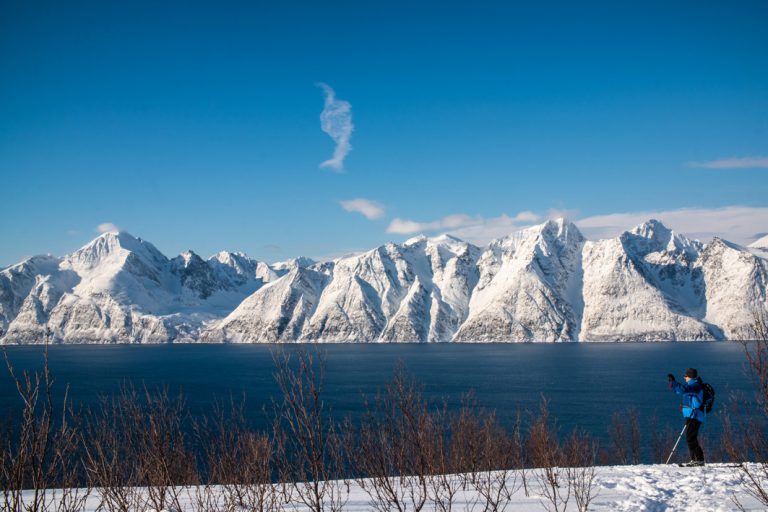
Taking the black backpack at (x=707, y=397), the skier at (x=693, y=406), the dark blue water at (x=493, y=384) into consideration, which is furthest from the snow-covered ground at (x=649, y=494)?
the dark blue water at (x=493, y=384)

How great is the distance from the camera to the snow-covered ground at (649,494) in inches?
491

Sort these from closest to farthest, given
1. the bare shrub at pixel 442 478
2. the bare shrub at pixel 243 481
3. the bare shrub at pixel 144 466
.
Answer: the bare shrub at pixel 442 478
the bare shrub at pixel 144 466
the bare shrub at pixel 243 481

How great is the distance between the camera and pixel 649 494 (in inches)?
528

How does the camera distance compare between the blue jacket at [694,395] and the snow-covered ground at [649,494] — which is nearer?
the snow-covered ground at [649,494]

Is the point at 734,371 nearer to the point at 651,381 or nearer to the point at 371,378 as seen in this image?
the point at 651,381

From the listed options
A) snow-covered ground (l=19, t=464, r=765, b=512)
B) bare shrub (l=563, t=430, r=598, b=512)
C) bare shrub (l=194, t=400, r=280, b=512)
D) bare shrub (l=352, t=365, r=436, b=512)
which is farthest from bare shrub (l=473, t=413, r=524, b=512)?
bare shrub (l=194, t=400, r=280, b=512)

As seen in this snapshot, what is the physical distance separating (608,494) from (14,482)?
12.6 m

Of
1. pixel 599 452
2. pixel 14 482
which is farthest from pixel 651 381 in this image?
pixel 14 482

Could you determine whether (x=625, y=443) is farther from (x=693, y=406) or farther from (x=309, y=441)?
(x=309, y=441)

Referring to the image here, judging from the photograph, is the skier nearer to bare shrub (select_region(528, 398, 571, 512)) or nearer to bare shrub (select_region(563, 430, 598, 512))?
bare shrub (select_region(563, 430, 598, 512))

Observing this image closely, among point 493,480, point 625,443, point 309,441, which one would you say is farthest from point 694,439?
point 625,443

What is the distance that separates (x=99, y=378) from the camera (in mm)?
112125

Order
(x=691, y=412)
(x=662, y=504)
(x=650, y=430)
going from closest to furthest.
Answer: (x=662, y=504)
(x=691, y=412)
(x=650, y=430)

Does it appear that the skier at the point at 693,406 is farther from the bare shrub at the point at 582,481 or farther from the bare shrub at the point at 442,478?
the bare shrub at the point at 442,478
